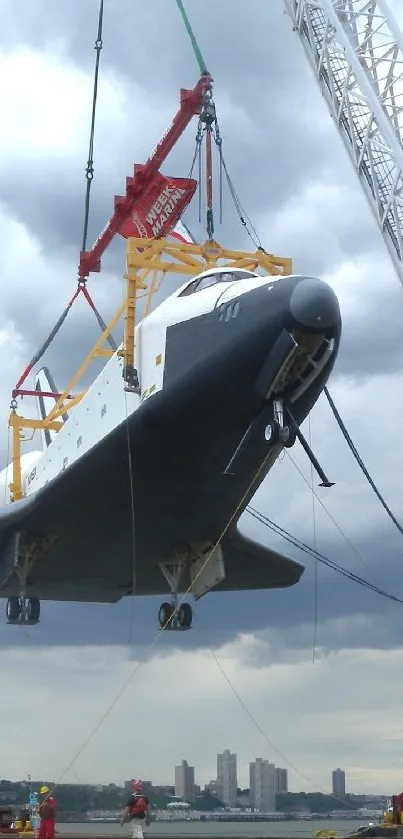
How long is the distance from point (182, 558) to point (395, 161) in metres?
14.7

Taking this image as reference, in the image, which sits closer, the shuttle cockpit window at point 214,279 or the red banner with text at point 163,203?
the shuttle cockpit window at point 214,279

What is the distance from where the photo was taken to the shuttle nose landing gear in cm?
2666

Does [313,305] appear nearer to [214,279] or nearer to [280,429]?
[280,429]

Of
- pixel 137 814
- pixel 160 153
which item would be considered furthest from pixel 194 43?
pixel 137 814

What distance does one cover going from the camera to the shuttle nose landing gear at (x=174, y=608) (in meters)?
26.7

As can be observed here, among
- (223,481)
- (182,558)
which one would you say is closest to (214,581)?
(182,558)

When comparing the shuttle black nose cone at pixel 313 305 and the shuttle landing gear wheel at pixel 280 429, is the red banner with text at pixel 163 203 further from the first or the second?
the shuttle black nose cone at pixel 313 305

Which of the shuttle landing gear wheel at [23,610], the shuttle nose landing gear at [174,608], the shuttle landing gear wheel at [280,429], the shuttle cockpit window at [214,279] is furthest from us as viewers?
the shuttle landing gear wheel at [23,610]

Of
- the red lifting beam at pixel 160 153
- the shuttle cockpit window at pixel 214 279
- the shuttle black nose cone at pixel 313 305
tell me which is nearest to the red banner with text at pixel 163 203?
the red lifting beam at pixel 160 153

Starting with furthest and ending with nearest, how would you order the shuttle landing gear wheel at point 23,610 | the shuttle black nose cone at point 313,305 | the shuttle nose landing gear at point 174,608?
1. the shuttle landing gear wheel at point 23,610
2. the shuttle nose landing gear at point 174,608
3. the shuttle black nose cone at point 313,305

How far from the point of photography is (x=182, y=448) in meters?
21.5

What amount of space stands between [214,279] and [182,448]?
11.3 ft

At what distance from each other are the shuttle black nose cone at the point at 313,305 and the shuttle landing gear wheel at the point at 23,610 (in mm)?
13159

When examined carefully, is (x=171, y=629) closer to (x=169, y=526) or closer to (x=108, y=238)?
(x=169, y=526)
